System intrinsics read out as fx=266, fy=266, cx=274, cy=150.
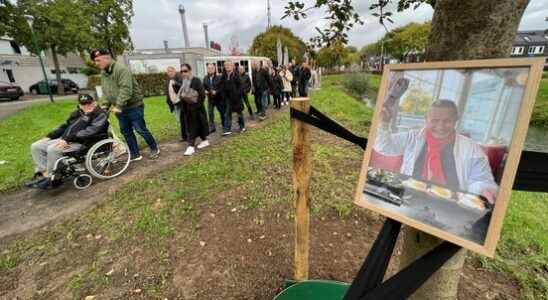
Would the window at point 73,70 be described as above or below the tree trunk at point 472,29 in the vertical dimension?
above

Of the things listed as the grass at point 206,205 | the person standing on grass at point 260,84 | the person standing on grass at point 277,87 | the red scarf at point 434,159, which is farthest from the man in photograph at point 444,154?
the person standing on grass at point 277,87

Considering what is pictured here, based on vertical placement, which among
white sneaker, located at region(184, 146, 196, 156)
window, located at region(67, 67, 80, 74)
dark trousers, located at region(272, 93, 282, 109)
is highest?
window, located at region(67, 67, 80, 74)

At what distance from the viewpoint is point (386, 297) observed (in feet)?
2.93

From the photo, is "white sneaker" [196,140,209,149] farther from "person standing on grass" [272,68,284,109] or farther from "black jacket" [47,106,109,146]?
"person standing on grass" [272,68,284,109]

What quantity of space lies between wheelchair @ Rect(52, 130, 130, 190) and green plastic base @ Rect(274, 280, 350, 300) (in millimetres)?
3538

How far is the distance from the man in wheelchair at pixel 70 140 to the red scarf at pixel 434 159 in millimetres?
4434

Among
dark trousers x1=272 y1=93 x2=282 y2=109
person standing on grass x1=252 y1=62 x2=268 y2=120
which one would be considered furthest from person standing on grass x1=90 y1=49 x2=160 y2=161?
dark trousers x1=272 y1=93 x2=282 y2=109

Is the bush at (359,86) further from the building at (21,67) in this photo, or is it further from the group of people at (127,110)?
the building at (21,67)

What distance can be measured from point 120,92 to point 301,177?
12.2ft

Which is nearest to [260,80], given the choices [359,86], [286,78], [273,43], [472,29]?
[286,78]

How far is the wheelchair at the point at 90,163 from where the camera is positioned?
12.3 ft

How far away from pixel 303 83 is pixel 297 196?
968cm

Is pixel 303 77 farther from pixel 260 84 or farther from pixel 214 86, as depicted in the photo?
pixel 214 86

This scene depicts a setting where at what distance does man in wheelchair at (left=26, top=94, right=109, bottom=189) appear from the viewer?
3686 millimetres
